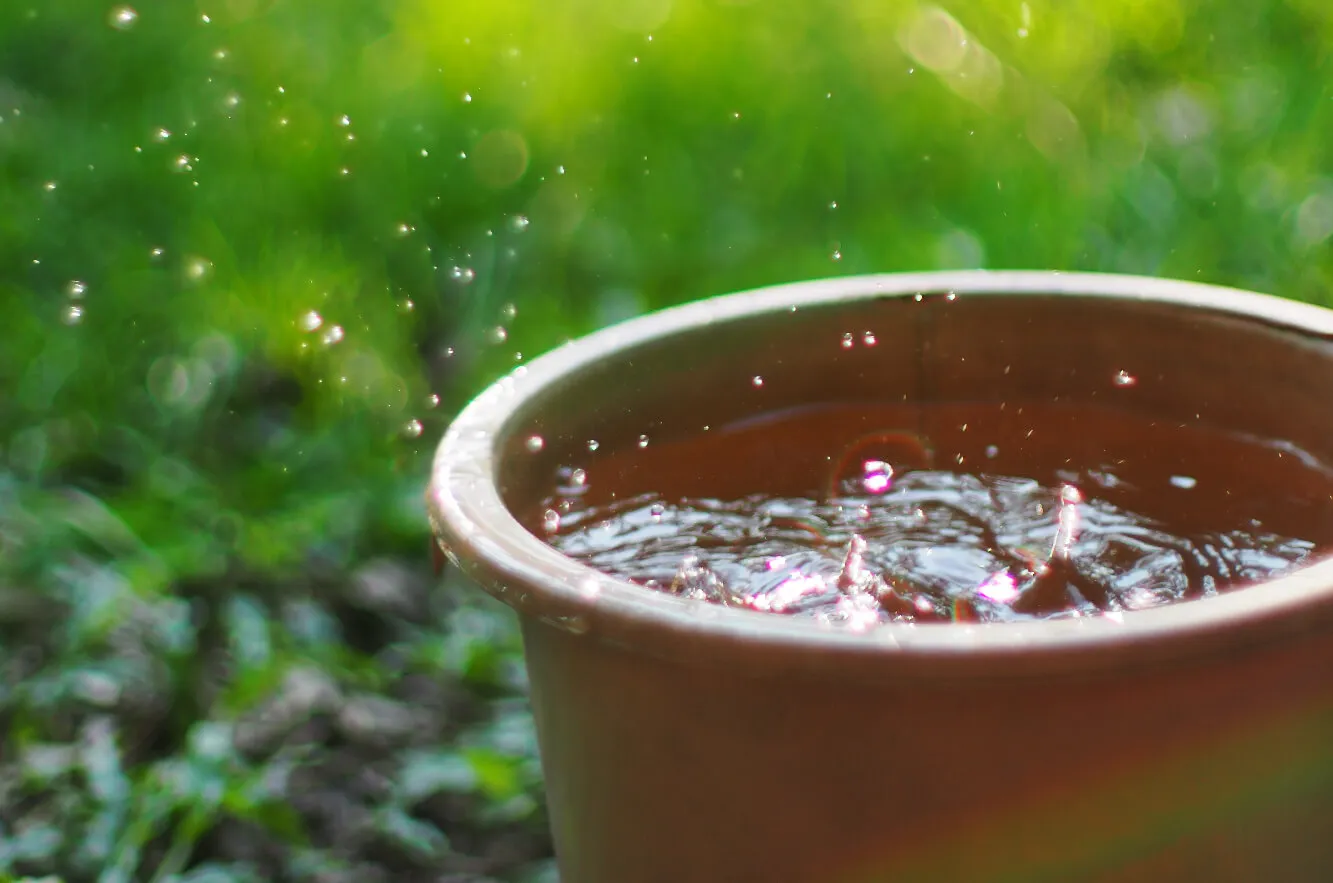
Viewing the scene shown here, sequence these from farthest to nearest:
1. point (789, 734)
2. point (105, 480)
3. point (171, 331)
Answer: point (171, 331), point (105, 480), point (789, 734)

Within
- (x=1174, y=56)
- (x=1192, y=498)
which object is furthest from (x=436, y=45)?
(x=1192, y=498)

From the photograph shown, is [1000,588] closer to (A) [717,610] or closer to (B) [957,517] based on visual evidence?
(B) [957,517]

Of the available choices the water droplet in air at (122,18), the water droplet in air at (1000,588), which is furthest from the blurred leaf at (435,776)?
the water droplet in air at (122,18)

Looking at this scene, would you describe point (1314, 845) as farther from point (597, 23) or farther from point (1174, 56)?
point (1174, 56)

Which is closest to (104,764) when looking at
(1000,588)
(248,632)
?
(248,632)

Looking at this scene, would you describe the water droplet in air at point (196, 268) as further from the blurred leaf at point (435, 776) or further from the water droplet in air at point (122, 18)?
the blurred leaf at point (435, 776)

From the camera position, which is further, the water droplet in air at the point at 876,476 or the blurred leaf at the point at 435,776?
the blurred leaf at the point at 435,776
